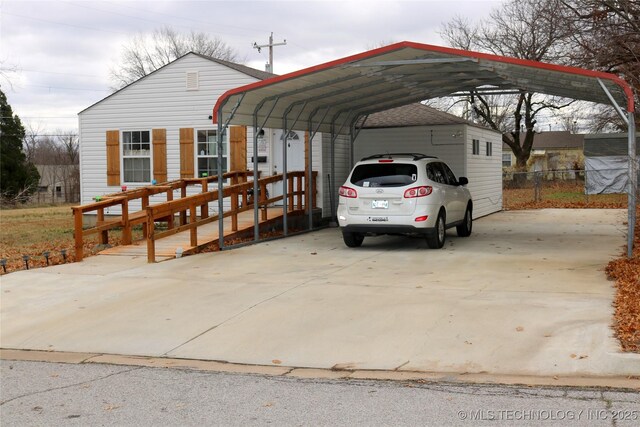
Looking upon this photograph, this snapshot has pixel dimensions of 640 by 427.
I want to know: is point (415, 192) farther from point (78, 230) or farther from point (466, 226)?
point (78, 230)

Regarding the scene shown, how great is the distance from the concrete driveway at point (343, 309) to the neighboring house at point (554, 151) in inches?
1830

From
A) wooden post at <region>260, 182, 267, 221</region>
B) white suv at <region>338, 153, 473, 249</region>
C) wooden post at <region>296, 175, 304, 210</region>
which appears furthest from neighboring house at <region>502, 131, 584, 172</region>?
white suv at <region>338, 153, 473, 249</region>

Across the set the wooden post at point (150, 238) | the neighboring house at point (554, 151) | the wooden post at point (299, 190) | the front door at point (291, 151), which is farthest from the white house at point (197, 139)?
the neighboring house at point (554, 151)

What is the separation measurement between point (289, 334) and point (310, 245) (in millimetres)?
7018

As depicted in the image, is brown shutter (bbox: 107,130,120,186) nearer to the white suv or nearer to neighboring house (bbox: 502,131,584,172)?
the white suv

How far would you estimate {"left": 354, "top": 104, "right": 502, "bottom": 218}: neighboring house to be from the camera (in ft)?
64.4

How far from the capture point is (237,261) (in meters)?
12.3

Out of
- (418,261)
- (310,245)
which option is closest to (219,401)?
(418,261)

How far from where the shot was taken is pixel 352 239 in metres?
13.9

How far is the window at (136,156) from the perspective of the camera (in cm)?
2053

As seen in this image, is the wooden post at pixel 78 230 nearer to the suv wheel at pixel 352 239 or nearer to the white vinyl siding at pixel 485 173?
the suv wheel at pixel 352 239

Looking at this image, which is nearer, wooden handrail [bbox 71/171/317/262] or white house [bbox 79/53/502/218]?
wooden handrail [bbox 71/171/317/262]

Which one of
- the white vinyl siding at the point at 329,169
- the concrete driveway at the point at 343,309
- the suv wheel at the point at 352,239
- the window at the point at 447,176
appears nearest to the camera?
the concrete driveway at the point at 343,309

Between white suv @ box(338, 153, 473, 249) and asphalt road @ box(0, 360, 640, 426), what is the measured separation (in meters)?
7.01
